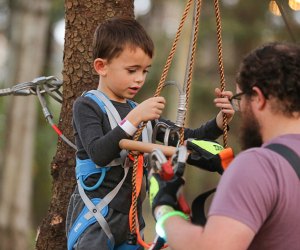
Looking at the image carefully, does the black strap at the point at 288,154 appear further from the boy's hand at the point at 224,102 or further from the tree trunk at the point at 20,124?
the tree trunk at the point at 20,124

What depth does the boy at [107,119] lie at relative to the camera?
3.16 meters

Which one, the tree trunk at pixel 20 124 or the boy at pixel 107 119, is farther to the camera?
the tree trunk at pixel 20 124

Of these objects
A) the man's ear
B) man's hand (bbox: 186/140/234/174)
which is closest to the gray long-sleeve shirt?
man's hand (bbox: 186/140/234/174)

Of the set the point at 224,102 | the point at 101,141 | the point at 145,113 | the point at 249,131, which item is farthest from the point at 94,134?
the point at 249,131

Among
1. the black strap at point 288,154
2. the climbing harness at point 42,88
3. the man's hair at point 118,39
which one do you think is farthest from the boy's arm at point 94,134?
the climbing harness at point 42,88

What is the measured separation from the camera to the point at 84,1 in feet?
14.0

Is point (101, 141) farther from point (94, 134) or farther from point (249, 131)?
point (249, 131)

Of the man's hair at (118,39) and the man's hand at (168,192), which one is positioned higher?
the man's hair at (118,39)

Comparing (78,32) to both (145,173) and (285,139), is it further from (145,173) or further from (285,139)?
(285,139)

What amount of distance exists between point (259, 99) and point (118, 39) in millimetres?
1020

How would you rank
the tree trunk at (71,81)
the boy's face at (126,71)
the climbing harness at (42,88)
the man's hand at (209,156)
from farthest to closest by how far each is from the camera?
1. the climbing harness at (42,88)
2. the tree trunk at (71,81)
3. the boy's face at (126,71)
4. the man's hand at (209,156)

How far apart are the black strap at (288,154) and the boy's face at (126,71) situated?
1.08 metres

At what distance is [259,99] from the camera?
96.7 inches

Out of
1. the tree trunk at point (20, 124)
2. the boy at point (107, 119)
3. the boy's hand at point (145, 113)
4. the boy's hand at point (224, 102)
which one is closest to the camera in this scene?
the boy's hand at point (145, 113)
